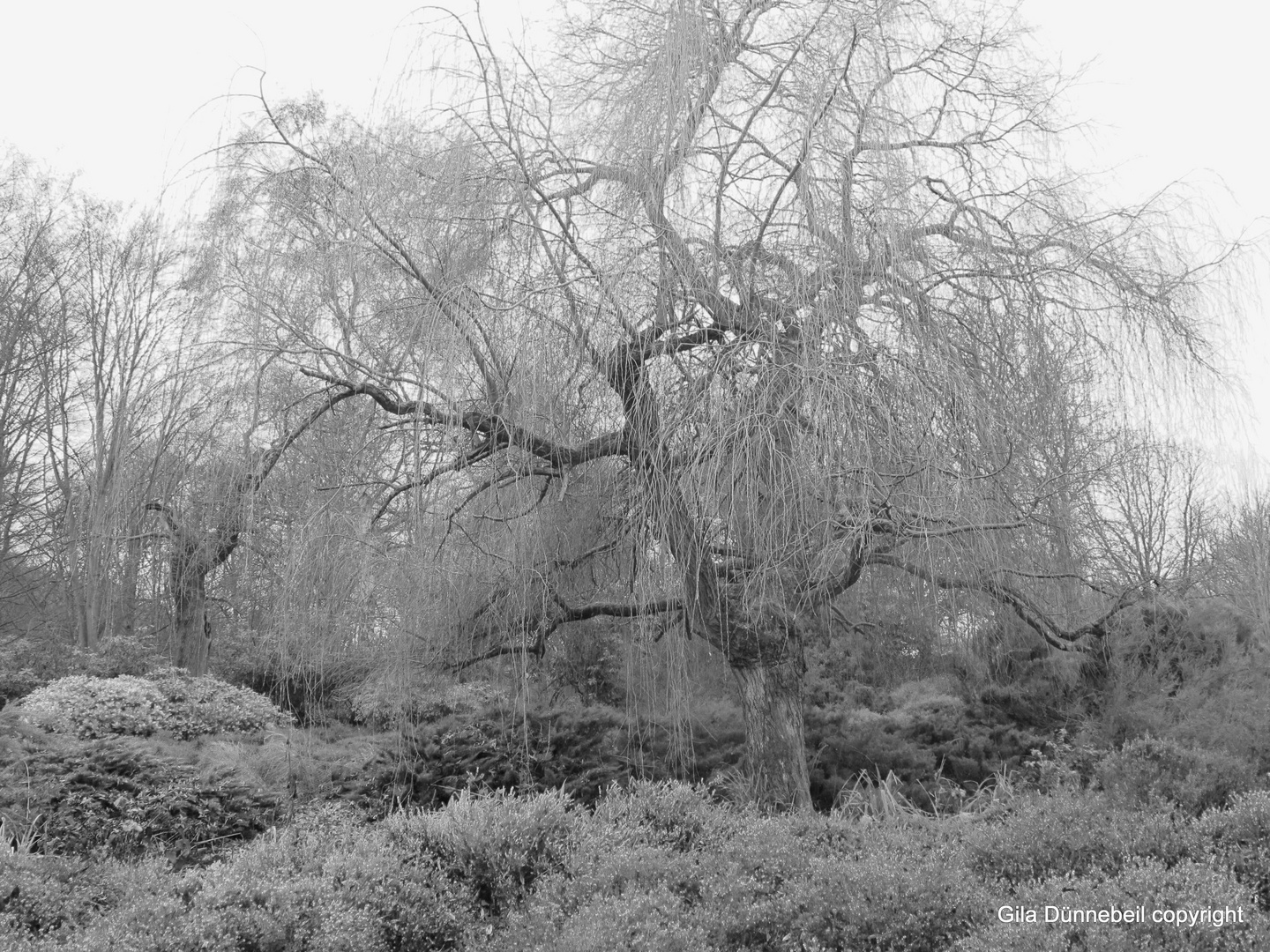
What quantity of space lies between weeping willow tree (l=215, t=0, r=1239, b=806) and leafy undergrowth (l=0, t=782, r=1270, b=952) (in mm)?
1340

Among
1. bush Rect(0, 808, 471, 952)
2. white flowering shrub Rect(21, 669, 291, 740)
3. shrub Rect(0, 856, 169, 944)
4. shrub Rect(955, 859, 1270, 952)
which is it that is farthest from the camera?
white flowering shrub Rect(21, 669, 291, 740)

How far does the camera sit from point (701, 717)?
8156 millimetres

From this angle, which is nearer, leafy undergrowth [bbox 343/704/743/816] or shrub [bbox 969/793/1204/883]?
shrub [bbox 969/793/1204/883]

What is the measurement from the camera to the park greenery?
13.7 ft

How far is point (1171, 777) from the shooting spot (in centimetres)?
523

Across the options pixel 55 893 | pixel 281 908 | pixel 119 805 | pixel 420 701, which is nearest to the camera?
pixel 281 908

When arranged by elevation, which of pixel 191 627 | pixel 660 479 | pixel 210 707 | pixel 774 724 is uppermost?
pixel 660 479

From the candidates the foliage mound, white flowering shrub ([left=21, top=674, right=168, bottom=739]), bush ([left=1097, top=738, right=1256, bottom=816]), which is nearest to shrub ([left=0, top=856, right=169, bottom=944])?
the foliage mound

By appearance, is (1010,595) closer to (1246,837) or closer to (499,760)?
(1246,837)

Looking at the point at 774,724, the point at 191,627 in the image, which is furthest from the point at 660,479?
the point at 191,627

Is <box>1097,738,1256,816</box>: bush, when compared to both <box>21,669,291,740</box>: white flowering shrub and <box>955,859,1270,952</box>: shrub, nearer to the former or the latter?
<box>955,859,1270,952</box>: shrub

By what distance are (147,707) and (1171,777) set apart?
805 cm

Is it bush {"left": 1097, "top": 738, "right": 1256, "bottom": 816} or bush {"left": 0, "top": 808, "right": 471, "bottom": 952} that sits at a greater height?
bush {"left": 1097, "top": 738, "right": 1256, "bottom": 816}

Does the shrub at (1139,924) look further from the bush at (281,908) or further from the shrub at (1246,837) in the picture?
the bush at (281,908)
